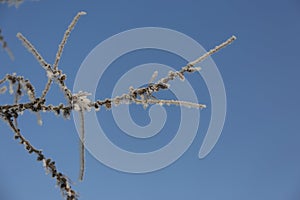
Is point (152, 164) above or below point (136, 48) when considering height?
below

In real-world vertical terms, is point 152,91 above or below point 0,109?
below

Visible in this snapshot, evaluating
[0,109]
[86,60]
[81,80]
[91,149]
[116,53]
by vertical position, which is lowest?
[0,109]

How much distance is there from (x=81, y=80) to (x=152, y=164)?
3.81 feet

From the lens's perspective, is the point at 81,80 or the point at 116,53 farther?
the point at 116,53

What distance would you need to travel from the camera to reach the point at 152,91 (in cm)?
126

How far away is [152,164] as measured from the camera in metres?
2.87

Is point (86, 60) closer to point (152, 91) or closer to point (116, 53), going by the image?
point (116, 53)

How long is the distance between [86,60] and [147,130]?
0.94 meters

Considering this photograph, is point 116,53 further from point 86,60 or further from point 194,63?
point 194,63

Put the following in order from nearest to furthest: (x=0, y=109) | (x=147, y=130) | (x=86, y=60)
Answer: (x=0, y=109), (x=147, y=130), (x=86, y=60)

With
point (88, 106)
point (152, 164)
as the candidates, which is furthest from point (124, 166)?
point (88, 106)

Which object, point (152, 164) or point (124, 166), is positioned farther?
point (152, 164)

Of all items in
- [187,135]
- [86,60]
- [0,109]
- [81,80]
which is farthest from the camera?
[86,60]

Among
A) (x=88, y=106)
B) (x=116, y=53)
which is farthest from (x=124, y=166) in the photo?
(x=88, y=106)
